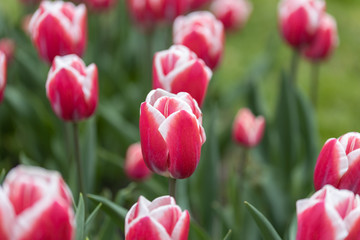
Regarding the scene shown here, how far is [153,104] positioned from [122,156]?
1320mm

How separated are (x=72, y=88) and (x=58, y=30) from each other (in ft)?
0.97

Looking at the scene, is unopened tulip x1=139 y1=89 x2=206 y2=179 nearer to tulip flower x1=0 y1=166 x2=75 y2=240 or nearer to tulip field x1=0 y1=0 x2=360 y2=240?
tulip field x1=0 y1=0 x2=360 y2=240

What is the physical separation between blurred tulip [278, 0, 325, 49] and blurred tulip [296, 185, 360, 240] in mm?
1079

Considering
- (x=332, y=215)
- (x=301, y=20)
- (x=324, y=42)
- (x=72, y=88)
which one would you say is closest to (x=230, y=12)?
(x=324, y=42)

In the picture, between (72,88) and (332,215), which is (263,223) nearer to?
(332,215)

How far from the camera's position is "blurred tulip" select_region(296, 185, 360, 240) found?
696 mm

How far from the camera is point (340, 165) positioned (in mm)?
836

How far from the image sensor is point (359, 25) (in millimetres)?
4164

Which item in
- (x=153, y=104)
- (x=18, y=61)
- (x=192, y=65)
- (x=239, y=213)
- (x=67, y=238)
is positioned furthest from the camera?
(x=18, y=61)

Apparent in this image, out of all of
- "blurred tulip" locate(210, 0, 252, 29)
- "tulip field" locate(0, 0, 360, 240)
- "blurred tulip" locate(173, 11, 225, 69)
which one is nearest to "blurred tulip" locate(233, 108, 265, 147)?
"tulip field" locate(0, 0, 360, 240)

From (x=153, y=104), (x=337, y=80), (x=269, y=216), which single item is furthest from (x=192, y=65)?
(x=337, y=80)

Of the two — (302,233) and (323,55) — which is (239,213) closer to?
(323,55)

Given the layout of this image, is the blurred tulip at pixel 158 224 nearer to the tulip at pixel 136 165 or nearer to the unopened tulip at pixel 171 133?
the unopened tulip at pixel 171 133

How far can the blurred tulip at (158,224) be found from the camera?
704mm
